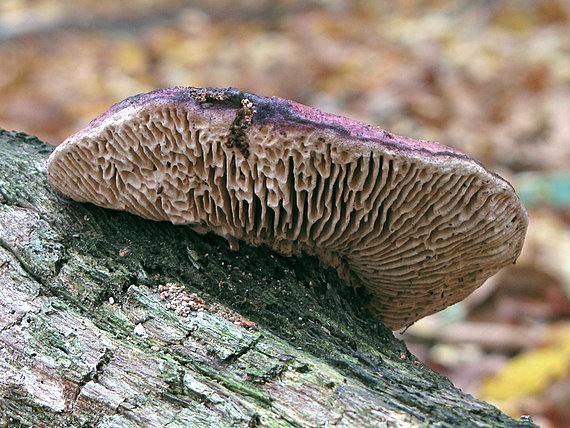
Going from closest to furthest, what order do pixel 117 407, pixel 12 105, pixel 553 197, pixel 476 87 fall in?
pixel 117 407 → pixel 553 197 → pixel 12 105 → pixel 476 87

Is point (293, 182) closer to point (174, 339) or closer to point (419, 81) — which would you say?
point (174, 339)

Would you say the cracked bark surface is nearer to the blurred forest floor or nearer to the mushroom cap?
the mushroom cap

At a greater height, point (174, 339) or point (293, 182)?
point (293, 182)

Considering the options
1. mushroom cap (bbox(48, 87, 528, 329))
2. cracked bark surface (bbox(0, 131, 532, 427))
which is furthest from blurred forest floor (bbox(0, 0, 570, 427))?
cracked bark surface (bbox(0, 131, 532, 427))

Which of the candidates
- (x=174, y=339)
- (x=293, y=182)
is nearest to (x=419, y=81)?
(x=293, y=182)

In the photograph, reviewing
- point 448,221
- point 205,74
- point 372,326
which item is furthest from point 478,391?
point 205,74

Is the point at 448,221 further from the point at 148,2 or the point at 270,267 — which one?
the point at 148,2
